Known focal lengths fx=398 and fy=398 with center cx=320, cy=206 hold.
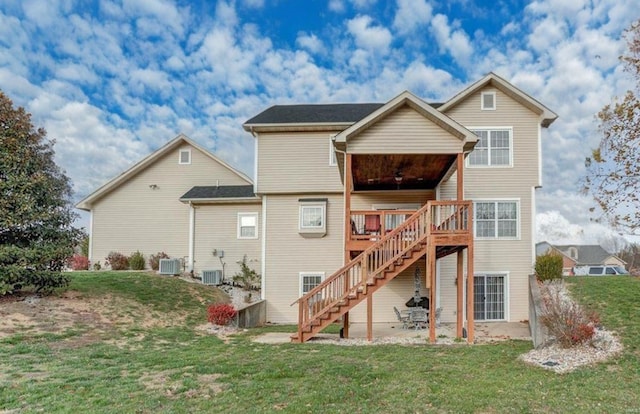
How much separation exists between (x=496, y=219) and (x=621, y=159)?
6.84 metres

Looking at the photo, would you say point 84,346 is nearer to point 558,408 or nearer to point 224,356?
point 224,356

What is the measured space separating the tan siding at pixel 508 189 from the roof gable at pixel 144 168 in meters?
11.2

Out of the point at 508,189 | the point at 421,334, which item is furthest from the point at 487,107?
the point at 421,334

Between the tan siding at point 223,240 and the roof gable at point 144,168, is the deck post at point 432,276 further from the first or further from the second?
the roof gable at point 144,168

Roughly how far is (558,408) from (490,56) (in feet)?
48.4

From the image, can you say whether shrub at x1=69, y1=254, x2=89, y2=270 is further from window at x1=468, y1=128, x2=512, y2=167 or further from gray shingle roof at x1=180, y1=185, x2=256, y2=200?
window at x1=468, y1=128, x2=512, y2=167

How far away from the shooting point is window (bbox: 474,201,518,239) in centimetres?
1515

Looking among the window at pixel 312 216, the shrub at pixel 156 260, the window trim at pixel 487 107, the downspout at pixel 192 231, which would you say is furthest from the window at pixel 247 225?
the window trim at pixel 487 107

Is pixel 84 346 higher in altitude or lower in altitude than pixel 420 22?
lower

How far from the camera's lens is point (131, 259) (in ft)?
65.6

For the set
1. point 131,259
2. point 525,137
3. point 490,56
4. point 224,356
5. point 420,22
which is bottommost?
point 224,356

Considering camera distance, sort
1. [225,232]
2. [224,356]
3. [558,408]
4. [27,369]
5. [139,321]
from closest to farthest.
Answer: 1. [558,408]
2. [27,369]
3. [224,356]
4. [139,321]
5. [225,232]

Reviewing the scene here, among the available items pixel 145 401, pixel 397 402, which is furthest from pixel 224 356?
pixel 397 402

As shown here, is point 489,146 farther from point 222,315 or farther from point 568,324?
point 222,315
